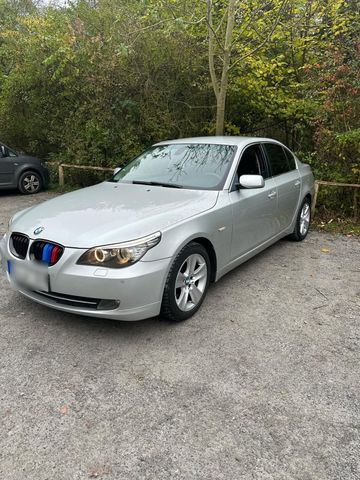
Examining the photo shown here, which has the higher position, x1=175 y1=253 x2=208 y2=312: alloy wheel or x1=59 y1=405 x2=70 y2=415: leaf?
x1=175 y1=253 x2=208 y2=312: alloy wheel

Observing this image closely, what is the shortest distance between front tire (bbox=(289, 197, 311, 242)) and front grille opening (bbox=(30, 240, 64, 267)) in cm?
361

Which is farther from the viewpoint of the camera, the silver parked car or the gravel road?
the silver parked car

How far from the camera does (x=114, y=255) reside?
9.29 ft

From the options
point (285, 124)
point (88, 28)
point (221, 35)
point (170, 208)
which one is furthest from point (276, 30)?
point (170, 208)

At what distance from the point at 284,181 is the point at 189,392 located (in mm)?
3169

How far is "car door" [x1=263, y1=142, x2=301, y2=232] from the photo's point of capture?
15.5ft

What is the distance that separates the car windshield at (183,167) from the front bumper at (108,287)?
121 cm

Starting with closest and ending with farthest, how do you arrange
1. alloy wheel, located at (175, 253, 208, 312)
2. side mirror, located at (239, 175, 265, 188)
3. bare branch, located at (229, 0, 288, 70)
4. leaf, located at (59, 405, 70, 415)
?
leaf, located at (59, 405, 70, 415) → alloy wheel, located at (175, 253, 208, 312) → side mirror, located at (239, 175, 265, 188) → bare branch, located at (229, 0, 288, 70)

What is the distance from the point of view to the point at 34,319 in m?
3.36

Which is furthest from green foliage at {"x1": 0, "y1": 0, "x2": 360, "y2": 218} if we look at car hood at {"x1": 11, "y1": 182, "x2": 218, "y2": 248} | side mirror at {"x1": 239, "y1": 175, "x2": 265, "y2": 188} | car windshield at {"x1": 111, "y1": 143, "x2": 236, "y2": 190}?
car hood at {"x1": 11, "y1": 182, "x2": 218, "y2": 248}

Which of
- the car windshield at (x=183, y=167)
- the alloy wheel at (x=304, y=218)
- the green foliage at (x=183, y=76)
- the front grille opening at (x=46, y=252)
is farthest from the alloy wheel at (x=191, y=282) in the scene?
the green foliage at (x=183, y=76)

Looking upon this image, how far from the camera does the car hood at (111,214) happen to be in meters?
2.92

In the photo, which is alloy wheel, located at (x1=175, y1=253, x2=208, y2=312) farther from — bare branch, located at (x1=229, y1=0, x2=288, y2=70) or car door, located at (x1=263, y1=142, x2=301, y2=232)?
bare branch, located at (x1=229, y1=0, x2=288, y2=70)

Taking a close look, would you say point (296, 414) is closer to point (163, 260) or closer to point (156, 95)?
point (163, 260)
